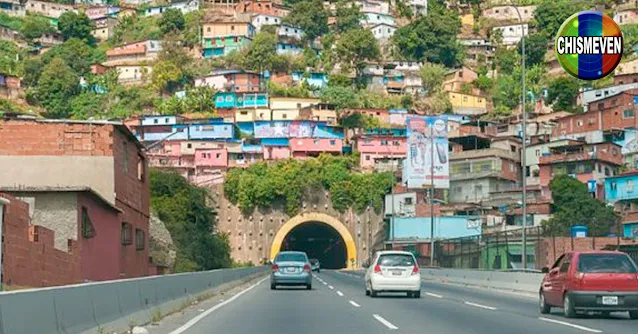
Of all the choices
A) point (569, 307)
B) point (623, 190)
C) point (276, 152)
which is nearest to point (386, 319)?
point (569, 307)

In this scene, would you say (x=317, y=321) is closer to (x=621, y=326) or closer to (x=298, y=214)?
(x=621, y=326)

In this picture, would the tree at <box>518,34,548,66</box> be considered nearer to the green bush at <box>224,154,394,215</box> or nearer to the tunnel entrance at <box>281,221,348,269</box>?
the tunnel entrance at <box>281,221,348,269</box>

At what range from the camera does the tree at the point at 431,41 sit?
→ 547 feet

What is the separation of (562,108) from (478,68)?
42.5 m

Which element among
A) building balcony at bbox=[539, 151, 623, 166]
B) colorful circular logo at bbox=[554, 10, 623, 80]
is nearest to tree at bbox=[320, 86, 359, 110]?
building balcony at bbox=[539, 151, 623, 166]

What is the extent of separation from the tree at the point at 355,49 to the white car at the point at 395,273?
417ft

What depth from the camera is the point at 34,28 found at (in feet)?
604

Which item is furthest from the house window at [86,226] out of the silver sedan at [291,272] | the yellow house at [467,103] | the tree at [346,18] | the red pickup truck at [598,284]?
the tree at [346,18]

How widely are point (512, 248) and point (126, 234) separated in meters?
23.1

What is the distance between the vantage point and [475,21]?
188250mm

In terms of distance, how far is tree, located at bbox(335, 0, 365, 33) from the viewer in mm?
180625

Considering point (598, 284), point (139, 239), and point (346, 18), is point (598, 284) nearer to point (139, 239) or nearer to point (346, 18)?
point (139, 239)

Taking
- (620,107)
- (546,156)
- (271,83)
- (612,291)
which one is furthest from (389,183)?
(612,291)

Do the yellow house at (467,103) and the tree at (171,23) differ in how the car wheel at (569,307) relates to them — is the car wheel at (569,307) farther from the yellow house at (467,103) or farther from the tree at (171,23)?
the tree at (171,23)
